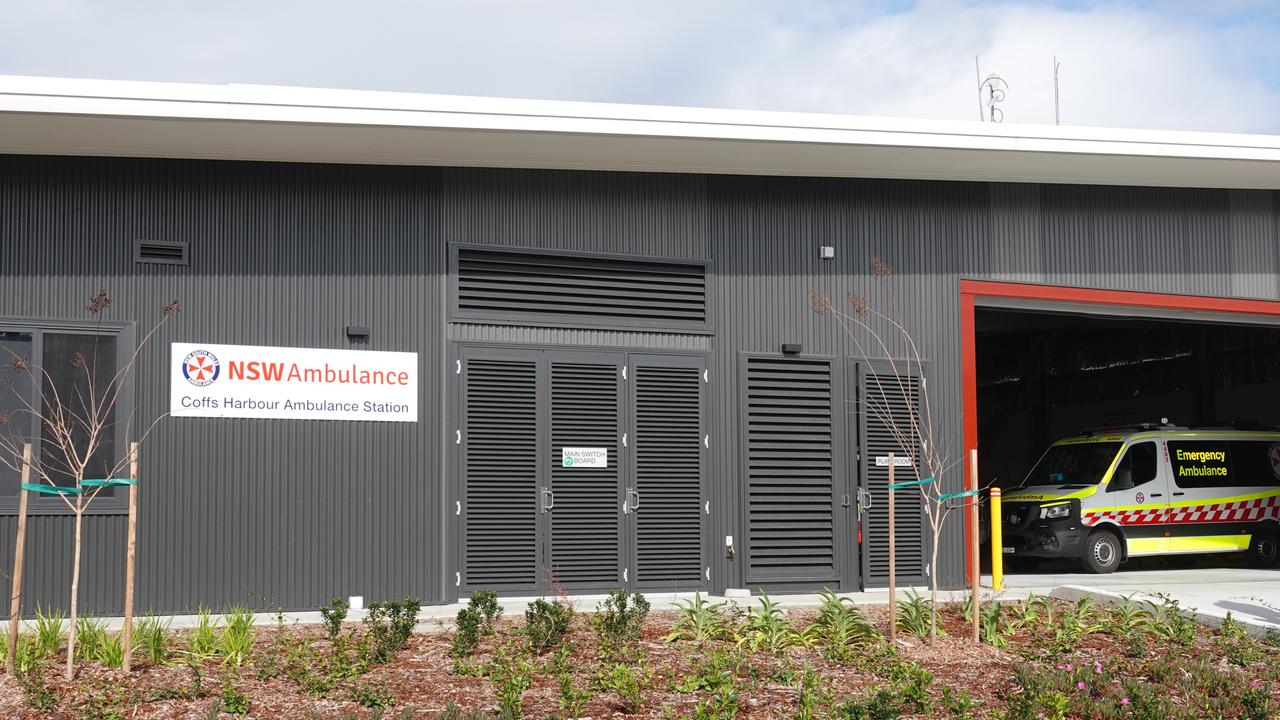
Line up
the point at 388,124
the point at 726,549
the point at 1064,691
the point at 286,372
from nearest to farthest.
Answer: the point at 1064,691 → the point at 388,124 → the point at 286,372 → the point at 726,549

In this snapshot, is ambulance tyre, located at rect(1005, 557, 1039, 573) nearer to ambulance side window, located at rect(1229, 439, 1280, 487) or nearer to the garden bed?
ambulance side window, located at rect(1229, 439, 1280, 487)

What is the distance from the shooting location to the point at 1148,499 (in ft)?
59.2

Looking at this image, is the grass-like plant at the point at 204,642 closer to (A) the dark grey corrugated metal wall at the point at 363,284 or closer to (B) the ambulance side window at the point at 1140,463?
(A) the dark grey corrugated metal wall at the point at 363,284

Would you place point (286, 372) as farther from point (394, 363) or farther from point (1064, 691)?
point (1064, 691)

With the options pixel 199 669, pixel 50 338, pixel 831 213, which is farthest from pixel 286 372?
pixel 831 213

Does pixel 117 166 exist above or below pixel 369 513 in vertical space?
above

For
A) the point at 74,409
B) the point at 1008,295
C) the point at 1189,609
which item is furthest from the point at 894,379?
the point at 74,409

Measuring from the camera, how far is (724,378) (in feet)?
45.1

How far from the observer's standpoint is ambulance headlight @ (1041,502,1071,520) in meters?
17.7

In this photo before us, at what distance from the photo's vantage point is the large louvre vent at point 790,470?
13.8m

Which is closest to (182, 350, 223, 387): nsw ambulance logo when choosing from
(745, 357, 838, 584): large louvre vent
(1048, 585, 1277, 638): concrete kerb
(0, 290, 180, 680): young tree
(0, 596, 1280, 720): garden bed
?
(0, 290, 180, 680): young tree

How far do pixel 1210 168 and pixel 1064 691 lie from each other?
28.3 feet

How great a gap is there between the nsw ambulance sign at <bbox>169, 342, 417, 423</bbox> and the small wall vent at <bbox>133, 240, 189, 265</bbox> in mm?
785

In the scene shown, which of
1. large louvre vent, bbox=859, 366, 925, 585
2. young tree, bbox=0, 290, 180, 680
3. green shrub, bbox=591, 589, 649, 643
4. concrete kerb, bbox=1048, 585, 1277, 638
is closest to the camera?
green shrub, bbox=591, 589, 649, 643
